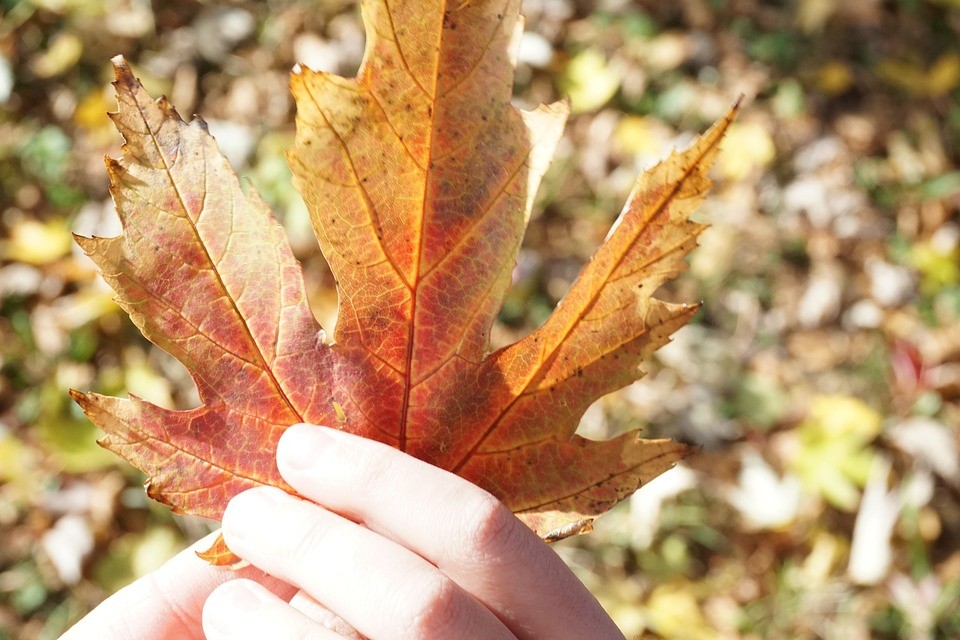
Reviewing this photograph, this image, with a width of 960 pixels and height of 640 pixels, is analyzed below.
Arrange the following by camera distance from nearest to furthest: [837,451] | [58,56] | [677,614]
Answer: [677,614] < [837,451] < [58,56]

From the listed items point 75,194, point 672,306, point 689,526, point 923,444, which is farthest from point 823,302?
point 75,194

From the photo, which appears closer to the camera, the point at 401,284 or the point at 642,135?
the point at 401,284

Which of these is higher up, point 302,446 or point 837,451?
point 302,446

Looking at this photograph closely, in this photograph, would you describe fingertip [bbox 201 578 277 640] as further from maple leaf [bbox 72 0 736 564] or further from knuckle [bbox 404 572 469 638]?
knuckle [bbox 404 572 469 638]

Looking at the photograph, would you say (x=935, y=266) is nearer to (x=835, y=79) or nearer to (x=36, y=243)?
(x=835, y=79)

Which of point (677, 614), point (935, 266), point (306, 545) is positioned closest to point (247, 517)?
point (306, 545)

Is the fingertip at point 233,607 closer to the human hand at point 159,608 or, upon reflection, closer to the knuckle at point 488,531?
the knuckle at point 488,531

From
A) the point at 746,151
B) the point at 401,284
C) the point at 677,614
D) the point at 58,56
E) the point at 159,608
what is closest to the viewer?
the point at 401,284
